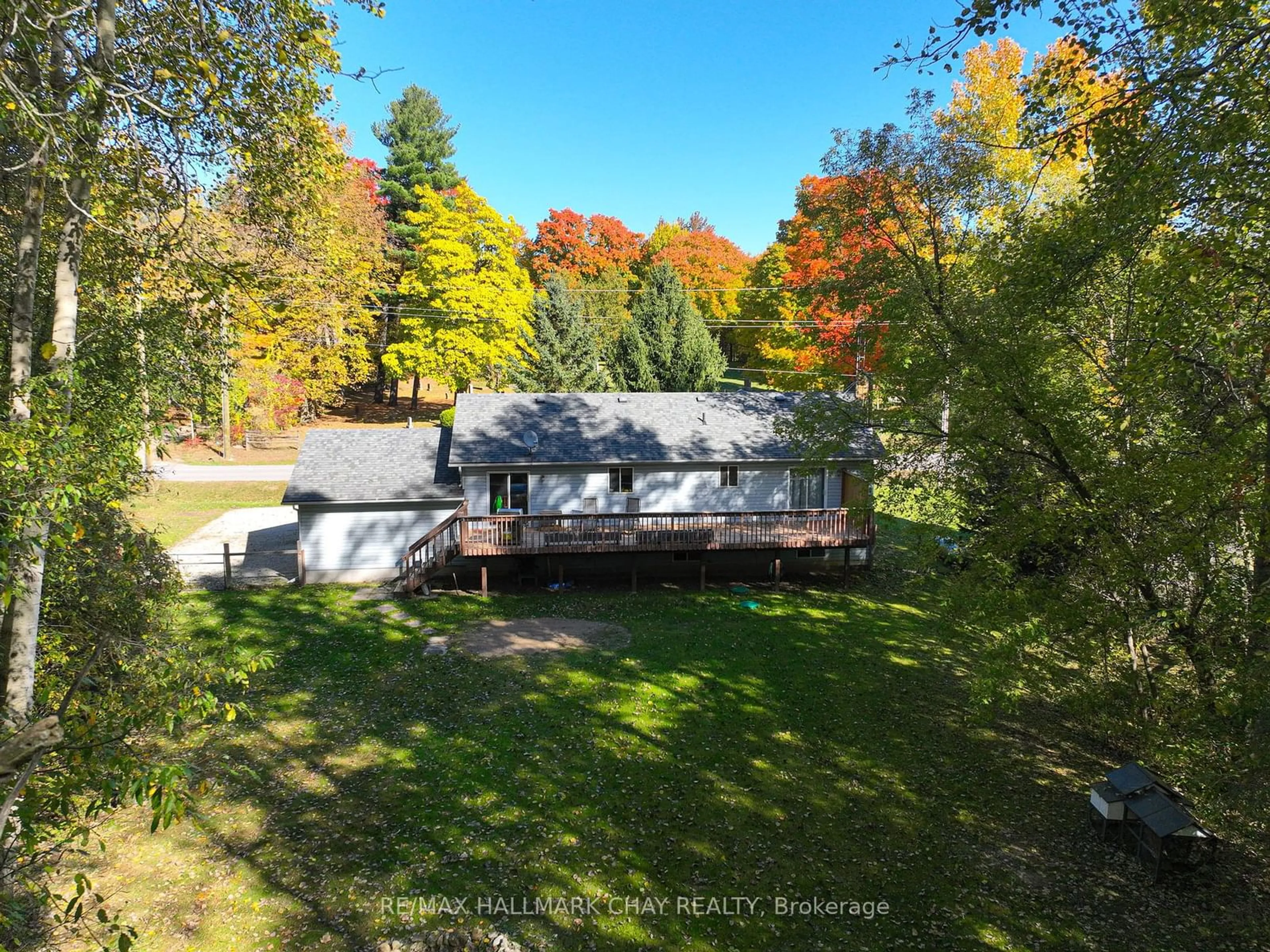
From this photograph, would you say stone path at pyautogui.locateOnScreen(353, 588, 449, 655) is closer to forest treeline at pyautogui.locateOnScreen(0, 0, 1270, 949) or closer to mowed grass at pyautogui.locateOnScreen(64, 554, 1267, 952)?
mowed grass at pyautogui.locateOnScreen(64, 554, 1267, 952)

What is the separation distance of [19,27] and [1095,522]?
491 inches

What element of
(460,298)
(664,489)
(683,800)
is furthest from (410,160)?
(683,800)

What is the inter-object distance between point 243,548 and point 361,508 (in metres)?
5.62

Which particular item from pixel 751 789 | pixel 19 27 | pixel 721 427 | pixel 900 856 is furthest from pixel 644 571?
pixel 19 27

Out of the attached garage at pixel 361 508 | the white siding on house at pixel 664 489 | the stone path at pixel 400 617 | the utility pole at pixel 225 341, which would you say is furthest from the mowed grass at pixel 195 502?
the utility pole at pixel 225 341

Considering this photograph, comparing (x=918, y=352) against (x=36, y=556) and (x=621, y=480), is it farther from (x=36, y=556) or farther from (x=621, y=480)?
(x=36, y=556)

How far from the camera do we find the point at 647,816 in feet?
30.8

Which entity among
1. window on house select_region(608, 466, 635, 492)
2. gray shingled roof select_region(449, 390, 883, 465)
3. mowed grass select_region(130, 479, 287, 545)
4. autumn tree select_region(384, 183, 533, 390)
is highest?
autumn tree select_region(384, 183, 533, 390)

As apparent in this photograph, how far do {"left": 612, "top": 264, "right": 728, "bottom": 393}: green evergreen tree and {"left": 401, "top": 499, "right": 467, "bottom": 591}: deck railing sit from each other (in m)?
15.6

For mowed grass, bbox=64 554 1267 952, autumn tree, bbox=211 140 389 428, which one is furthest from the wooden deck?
autumn tree, bbox=211 140 389 428

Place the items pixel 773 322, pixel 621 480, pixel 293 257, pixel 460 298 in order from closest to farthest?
pixel 293 257 < pixel 621 480 < pixel 460 298 < pixel 773 322

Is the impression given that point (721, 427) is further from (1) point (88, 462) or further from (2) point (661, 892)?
(1) point (88, 462)

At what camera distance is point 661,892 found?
796 centimetres

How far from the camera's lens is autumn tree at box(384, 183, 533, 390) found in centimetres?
3475
